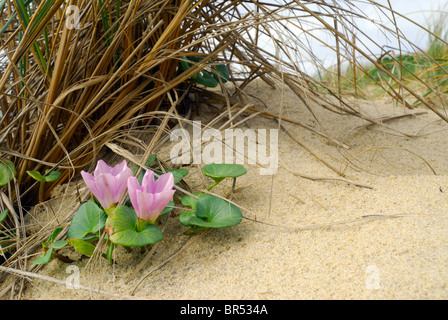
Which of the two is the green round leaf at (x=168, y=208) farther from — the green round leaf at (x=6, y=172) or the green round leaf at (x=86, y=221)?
the green round leaf at (x=6, y=172)

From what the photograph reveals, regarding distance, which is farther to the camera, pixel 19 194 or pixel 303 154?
pixel 303 154

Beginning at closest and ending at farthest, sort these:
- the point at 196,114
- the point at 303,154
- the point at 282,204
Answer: the point at 282,204, the point at 303,154, the point at 196,114

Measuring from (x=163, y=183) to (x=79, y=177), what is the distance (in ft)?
1.59

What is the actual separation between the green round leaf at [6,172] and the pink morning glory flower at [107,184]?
0.40 m

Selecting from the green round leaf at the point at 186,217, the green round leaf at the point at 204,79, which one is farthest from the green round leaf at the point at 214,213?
the green round leaf at the point at 204,79

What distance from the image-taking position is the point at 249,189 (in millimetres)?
1192

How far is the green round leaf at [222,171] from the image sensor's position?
1.08 meters

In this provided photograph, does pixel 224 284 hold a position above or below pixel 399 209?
below

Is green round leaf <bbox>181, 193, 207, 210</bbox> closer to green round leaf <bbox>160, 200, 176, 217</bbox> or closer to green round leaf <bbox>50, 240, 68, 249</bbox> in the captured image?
green round leaf <bbox>160, 200, 176, 217</bbox>

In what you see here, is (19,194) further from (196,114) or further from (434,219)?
(434,219)

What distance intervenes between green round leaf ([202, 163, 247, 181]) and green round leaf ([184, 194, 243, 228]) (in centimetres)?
6

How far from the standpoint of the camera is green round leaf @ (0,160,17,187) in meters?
1.24

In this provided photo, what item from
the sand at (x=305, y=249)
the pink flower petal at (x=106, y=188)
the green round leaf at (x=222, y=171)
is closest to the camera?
the sand at (x=305, y=249)
